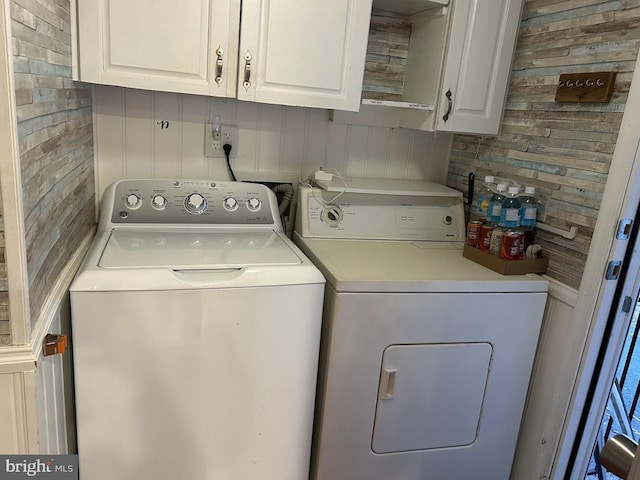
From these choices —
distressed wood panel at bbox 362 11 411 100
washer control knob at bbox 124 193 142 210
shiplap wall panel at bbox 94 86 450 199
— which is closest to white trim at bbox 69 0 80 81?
shiplap wall panel at bbox 94 86 450 199

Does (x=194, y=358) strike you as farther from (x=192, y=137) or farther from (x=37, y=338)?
(x=192, y=137)

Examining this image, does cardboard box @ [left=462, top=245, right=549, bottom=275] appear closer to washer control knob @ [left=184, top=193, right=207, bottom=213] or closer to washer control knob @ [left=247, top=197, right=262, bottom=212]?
washer control knob @ [left=247, top=197, right=262, bottom=212]

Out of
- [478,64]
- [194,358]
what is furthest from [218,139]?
[478,64]

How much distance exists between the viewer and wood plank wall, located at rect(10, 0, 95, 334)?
1.00 m

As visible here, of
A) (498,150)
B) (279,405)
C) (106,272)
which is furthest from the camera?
(498,150)

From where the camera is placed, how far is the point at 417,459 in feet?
5.57

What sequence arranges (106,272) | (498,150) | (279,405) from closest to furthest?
(106,272) < (279,405) < (498,150)

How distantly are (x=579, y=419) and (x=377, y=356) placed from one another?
0.76 metres

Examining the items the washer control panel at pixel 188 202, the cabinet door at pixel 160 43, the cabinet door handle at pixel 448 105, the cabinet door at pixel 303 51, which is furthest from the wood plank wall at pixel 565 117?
the cabinet door at pixel 160 43

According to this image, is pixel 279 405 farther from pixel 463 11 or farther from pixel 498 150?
pixel 463 11

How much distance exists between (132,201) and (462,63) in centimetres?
136

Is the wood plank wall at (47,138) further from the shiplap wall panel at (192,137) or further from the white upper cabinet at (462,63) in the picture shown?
the white upper cabinet at (462,63)

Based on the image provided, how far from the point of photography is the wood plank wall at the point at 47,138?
3.27 ft

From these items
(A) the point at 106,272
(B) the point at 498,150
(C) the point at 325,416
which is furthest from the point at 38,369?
(B) the point at 498,150
